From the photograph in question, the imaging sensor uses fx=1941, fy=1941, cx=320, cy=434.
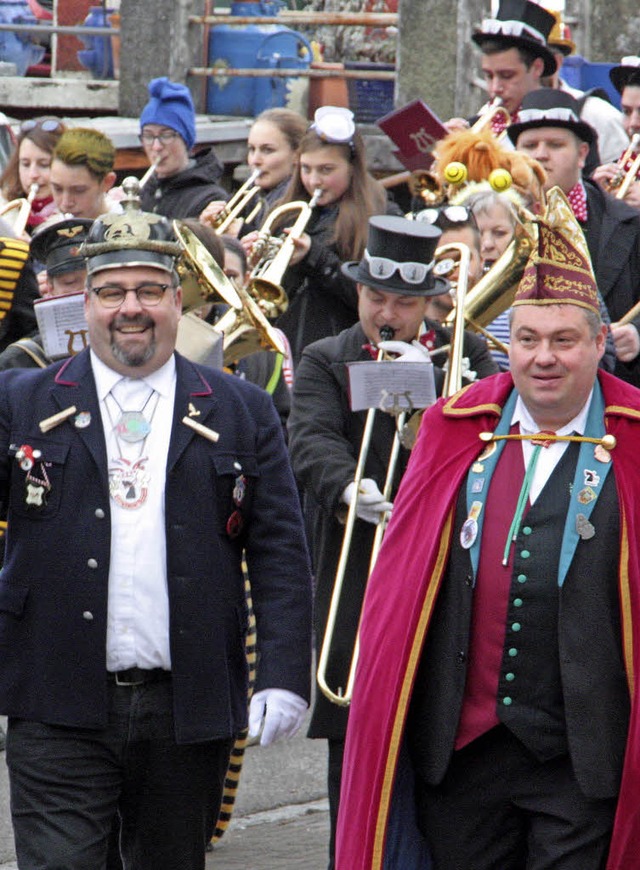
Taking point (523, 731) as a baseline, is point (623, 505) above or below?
above

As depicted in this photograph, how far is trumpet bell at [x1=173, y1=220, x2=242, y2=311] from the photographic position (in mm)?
6168

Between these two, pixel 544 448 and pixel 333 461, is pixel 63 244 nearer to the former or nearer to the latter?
pixel 333 461

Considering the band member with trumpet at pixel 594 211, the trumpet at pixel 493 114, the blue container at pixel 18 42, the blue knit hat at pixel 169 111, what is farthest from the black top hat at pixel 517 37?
the blue container at pixel 18 42

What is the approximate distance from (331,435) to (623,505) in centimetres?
171

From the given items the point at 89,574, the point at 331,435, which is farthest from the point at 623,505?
the point at 331,435

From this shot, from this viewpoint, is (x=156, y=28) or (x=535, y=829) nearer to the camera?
(x=535, y=829)

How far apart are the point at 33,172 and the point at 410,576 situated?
522cm

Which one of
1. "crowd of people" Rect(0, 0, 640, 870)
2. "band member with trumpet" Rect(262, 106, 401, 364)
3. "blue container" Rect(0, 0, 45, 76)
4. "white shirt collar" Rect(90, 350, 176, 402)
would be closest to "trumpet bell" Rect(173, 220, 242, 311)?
"crowd of people" Rect(0, 0, 640, 870)

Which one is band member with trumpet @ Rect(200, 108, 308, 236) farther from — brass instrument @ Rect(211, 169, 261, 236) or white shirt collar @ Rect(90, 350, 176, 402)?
white shirt collar @ Rect(90, 350, 176, 402)

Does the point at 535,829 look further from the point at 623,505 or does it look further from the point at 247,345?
the point at 247,345

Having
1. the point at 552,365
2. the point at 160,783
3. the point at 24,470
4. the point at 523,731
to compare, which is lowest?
the point at 160,783

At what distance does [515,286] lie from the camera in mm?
6934

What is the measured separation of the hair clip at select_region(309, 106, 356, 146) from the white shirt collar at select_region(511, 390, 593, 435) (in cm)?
396

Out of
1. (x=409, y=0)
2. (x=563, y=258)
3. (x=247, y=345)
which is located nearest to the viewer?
(x=563, y=258)
